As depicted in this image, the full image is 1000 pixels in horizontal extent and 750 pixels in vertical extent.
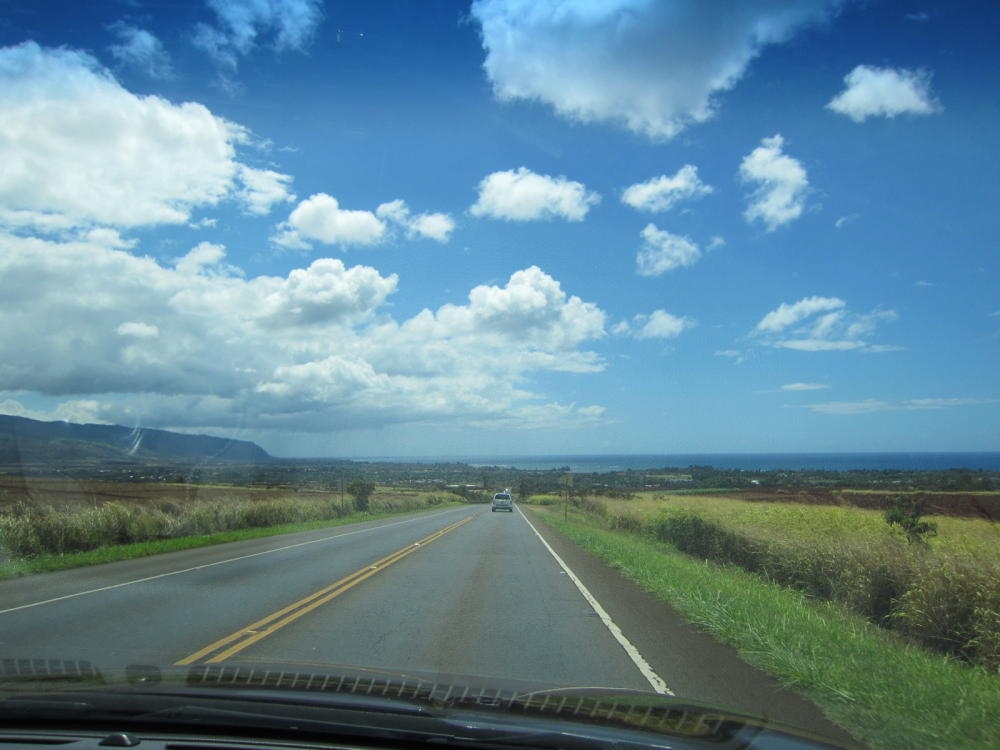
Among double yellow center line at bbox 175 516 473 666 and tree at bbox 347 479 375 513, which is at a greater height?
double yellow center line at bbox 175 516 473 666

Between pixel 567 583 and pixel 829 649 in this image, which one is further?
pixel 567 583

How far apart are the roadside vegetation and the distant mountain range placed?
1279mm

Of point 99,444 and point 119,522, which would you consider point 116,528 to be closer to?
point 119,522

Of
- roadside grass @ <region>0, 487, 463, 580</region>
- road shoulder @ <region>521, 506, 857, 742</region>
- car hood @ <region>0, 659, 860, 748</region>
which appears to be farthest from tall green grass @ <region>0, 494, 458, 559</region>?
car hood @ <region>0, 659, 860, 748</region>

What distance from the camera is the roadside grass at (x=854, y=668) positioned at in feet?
18.4

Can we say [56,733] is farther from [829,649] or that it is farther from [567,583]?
[567,583]

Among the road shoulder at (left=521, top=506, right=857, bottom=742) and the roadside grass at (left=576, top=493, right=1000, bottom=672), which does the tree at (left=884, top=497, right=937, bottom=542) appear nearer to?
the roadside grass at (left=576, top=493, right=1000, bottom=672)

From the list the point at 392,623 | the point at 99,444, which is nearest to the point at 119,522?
the point at 99,444

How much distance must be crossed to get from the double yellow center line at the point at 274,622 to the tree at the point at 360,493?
36550mm

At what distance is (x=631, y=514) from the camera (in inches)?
1335

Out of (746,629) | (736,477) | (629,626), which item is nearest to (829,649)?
(746,629)

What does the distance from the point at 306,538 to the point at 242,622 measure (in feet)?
51.4

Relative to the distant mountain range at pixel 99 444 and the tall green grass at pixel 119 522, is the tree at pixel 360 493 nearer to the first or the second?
the tall green grass at pixel 119 522

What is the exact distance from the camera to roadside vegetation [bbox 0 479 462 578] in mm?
17875
